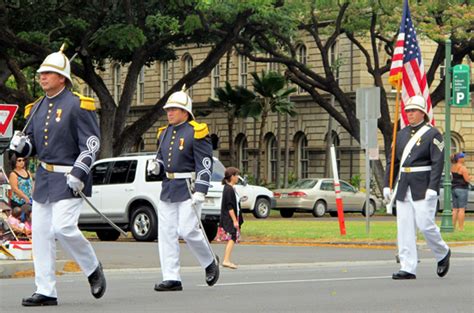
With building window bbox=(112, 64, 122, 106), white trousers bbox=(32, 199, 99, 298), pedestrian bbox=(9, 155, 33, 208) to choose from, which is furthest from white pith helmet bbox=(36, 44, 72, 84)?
building window bbox=(112, 64, 122, 106)

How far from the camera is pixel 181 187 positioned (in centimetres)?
1284

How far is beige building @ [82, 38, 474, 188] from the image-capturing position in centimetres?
6169

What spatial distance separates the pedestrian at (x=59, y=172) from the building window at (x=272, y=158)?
55.2 m

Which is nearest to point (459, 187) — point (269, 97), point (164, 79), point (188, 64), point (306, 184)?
point (306, 184)

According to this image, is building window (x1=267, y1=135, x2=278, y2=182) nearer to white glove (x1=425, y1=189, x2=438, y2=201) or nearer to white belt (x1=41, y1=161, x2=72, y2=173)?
white glove (x1=425, y1=189, x2=438, y2=201)

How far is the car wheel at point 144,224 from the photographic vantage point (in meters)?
26.0

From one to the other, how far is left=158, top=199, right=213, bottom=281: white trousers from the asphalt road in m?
0.32

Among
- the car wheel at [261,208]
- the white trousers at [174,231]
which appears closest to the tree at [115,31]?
the car wheel at [261,208]

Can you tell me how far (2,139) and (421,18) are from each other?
2581 cm

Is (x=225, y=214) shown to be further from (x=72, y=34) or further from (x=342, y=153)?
(x=342, y=153)

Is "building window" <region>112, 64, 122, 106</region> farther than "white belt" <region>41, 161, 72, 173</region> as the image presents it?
Yes

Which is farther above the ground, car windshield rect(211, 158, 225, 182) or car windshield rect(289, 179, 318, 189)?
car windshield rect(211, 158, 225, 182)

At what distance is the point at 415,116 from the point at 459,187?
14293mm

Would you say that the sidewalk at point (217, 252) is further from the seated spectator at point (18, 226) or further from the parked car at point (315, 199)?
the parked car at point (315, 199)
